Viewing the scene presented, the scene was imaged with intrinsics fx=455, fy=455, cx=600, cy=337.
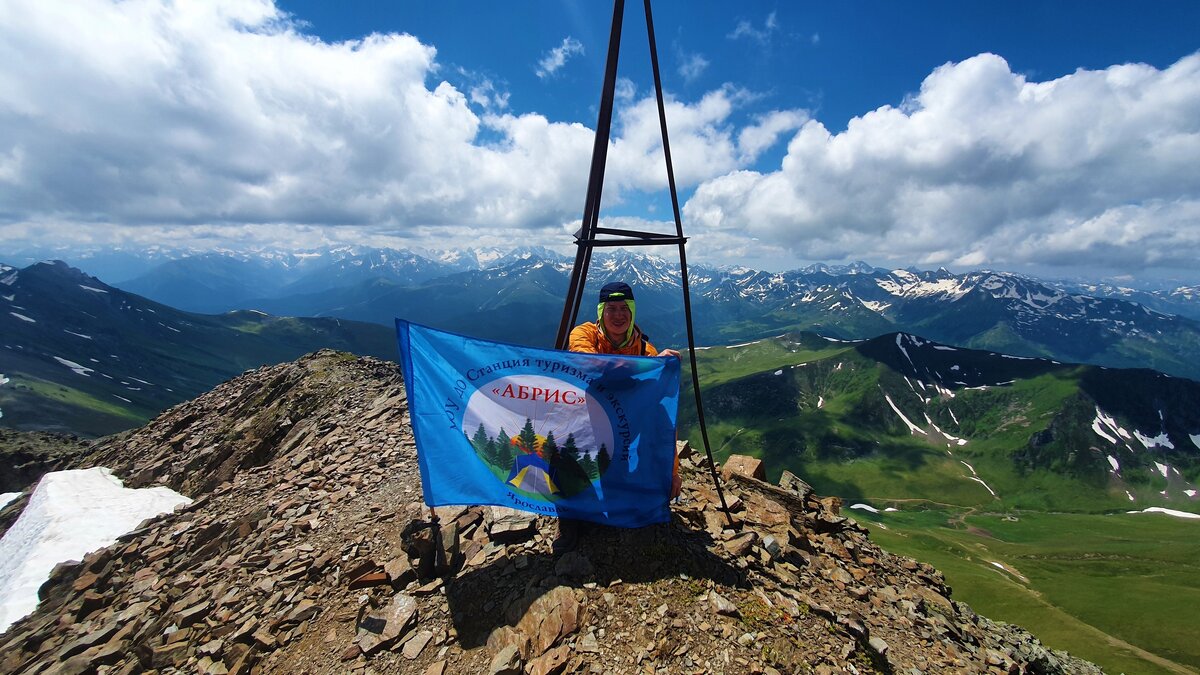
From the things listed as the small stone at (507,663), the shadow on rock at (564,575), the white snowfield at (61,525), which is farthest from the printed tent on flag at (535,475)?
the white snowfield at (61,525)

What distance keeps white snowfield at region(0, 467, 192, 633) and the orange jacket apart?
18525 millimetres

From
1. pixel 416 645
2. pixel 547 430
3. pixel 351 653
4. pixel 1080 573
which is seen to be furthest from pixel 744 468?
pixel 1080 573

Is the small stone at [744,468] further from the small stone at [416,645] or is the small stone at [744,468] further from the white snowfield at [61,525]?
the white snowfield at [61,525]

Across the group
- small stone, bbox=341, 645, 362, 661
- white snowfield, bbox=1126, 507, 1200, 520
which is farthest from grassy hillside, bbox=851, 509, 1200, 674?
small stone, bbox=341, 645, 362, 661

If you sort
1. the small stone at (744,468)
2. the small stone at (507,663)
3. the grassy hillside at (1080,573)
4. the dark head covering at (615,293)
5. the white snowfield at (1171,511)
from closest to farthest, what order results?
1. the small stone at (507,663)
2. the dark head covering at (615,293)
3. the small stone at (744,468)
4. the grassy hillside at (1080,573)
5. the white snowfield at (1171,511)

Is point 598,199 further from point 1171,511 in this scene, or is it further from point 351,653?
point 1171,511

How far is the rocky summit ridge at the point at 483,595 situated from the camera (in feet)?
25.9

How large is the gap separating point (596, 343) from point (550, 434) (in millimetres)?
2223

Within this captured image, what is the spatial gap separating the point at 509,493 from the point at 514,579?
1643 millimetres

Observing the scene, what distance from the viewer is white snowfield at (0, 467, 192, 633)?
14375mm

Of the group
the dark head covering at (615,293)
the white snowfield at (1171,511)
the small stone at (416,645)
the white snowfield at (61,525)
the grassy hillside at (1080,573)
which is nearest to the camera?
the small stone at (416,645)

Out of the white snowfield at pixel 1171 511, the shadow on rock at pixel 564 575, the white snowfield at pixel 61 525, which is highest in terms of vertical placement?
the shadow on rock at pixel 564 575

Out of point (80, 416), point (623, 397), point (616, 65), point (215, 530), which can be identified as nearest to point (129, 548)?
point (215, 530)

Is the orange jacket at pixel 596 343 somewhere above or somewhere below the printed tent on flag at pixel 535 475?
above
